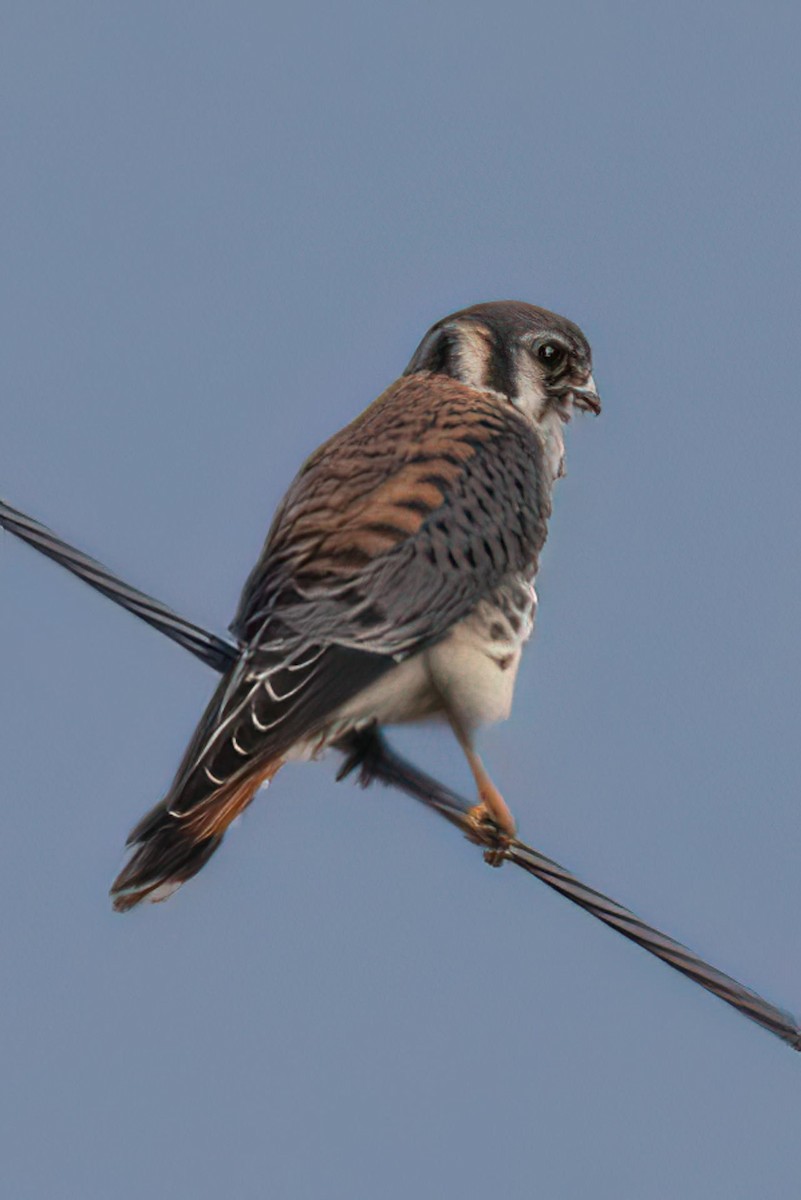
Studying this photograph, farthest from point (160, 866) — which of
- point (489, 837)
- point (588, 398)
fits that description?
point (588, 398)

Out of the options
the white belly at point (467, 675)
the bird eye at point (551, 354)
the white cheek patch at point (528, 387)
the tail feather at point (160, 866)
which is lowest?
the tail feather at point (160, 866)

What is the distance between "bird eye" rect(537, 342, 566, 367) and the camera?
568 cm

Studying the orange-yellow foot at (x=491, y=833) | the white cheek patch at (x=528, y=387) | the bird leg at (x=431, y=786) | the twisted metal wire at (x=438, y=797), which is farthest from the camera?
the white cheek patch at (x=528, y=387)

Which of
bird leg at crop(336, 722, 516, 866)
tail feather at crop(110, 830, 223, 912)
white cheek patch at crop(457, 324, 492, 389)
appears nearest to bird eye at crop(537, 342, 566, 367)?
white cheek patch at crop(457, 324, 492, 389)

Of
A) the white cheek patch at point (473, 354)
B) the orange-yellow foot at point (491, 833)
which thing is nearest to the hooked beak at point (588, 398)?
the white cheek patch at point (473, 354)

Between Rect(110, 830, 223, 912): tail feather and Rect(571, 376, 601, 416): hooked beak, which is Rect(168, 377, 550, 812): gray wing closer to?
Rect(110, 830, 223, 912): tail feather

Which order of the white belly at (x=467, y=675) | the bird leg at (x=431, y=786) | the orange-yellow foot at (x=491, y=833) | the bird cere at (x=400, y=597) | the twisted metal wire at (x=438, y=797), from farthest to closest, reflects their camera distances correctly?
the orange-yellow foot at (x=491, y=833), the white belly at (x=467, y=675), the bird leg at (x=431, y=786), the bird cere at (x=400, y=597), the twisted metal wire at (x=438, y=797)

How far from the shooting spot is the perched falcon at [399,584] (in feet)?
14.8

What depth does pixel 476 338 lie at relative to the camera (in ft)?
18.7

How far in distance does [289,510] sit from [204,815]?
3.17 ft

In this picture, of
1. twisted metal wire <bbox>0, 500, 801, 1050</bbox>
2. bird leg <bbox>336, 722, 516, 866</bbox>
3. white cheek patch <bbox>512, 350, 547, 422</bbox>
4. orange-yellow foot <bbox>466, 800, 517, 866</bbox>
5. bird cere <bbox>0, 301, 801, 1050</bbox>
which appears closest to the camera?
twisted metal wire <bbox>0, 500, 801, 1050</bbox>

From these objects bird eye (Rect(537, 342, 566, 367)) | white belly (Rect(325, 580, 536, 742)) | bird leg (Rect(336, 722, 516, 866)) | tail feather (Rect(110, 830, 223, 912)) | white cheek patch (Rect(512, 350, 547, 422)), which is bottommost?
tail feather (Rect(110, 830, 223, 912))

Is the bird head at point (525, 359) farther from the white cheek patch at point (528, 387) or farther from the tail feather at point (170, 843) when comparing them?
the tail feather at point (170, 843)

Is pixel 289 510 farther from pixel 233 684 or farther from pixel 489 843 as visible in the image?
pixel 489 843
